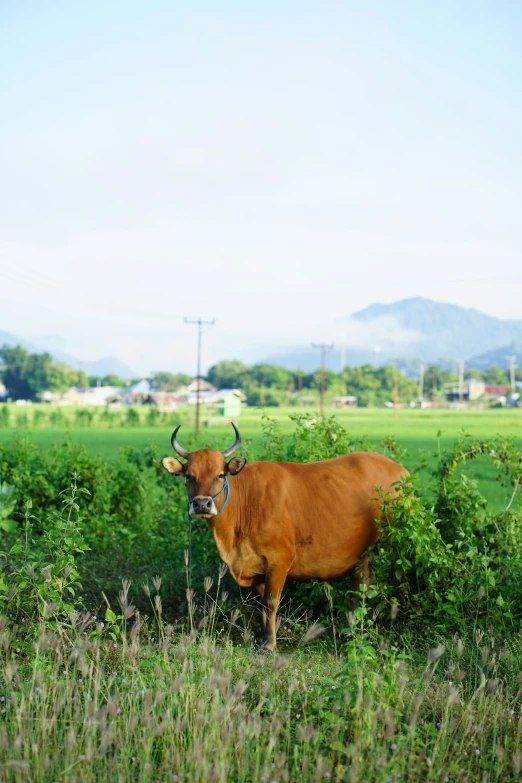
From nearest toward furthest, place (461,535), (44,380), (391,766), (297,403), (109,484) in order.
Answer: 1. (391,766)
2. (461,535)
3. (109,484)
4. (297,403)
5. (44,380)

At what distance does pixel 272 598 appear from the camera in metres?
7.69

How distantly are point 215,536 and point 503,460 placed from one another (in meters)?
4.42

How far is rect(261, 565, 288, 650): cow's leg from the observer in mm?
7562

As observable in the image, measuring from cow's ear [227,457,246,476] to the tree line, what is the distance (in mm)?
125028

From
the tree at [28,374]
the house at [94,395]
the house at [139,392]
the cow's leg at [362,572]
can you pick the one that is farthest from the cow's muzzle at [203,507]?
the house at [139,392]

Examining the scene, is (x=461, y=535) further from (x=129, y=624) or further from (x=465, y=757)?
(x=465, y=757)

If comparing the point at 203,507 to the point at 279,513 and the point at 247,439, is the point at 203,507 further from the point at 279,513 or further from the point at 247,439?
the point at 247,439

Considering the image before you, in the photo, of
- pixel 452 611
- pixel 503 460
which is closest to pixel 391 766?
pixel 452 611

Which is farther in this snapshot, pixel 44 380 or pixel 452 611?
pixel 44 380

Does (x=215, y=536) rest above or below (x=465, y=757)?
above

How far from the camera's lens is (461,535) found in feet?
27.6

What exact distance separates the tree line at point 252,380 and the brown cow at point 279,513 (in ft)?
408

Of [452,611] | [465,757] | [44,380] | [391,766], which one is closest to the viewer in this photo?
[391,766]

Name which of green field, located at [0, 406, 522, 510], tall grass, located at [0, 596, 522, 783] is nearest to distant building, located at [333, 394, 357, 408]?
green field, located at [0, 406, 522, 510]
